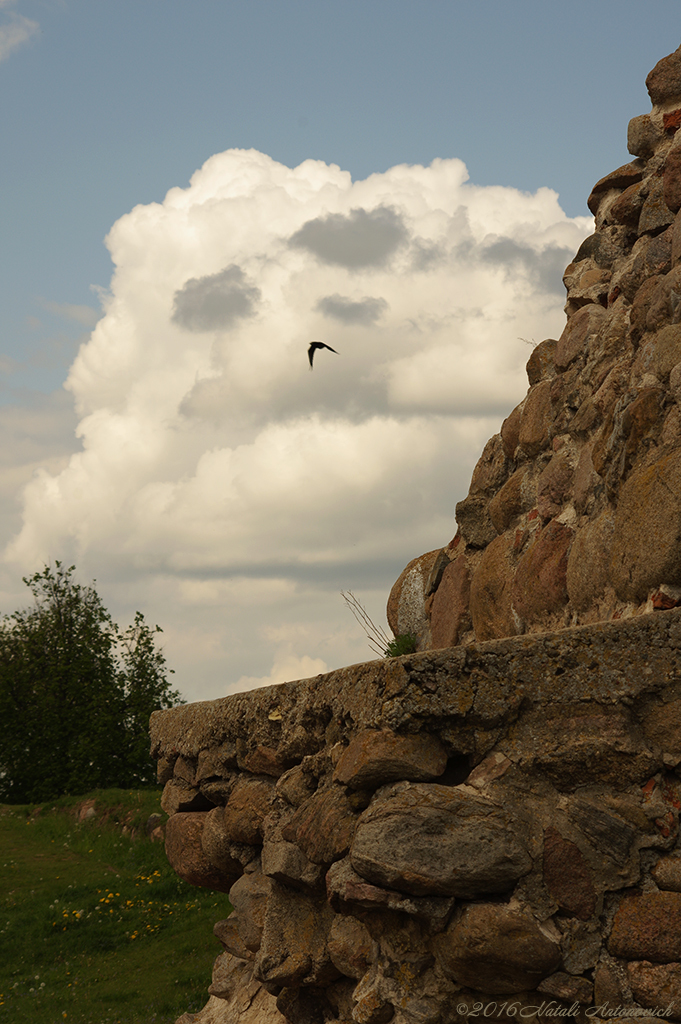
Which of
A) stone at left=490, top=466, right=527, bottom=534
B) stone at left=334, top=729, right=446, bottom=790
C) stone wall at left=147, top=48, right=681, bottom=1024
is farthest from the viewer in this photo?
stone at left=490, top=466, right=527, bottom=534

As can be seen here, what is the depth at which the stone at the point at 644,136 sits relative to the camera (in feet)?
14.5

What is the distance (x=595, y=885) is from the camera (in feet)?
7.17

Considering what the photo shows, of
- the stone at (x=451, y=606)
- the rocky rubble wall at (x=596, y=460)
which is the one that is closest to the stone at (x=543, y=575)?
the rocky rubble wall at (x=596, y=460)

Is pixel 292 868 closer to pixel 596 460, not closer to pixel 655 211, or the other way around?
pixel 596 460

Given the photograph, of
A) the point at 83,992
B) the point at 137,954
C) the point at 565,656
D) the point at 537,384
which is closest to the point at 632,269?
the point at 537,384

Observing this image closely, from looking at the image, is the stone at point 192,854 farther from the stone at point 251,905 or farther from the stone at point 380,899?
the stone at point 380,899

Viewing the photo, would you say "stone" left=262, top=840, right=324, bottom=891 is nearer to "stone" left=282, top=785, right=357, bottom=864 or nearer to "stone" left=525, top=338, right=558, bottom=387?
"stone" left=282, top=785, right=357, bottom=864

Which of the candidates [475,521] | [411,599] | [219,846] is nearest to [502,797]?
[219,846]

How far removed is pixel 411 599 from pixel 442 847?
2875 millimetres

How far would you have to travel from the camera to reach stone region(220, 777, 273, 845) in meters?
3.33

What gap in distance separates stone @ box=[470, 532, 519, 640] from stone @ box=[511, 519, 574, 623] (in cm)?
8

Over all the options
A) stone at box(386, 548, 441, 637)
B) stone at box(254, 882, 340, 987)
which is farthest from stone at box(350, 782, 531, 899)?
stone at box(386, 548, 441, 637)

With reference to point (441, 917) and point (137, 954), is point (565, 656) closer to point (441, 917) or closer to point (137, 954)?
point (441, 917)

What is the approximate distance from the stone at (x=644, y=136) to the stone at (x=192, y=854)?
378cm
